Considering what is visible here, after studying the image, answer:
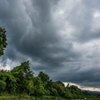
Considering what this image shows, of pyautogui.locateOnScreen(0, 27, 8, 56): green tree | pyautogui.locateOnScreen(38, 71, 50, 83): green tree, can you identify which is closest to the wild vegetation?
pyautogui.locateOnScreen(0, 27, 8, 56): green tree

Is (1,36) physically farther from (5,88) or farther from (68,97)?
(68,97)

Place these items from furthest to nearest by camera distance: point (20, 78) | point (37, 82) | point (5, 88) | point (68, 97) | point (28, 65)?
1. point (68, 97)
2. point (37, 82)
3. point (28, 65)
4. point (20, 78)
5. point (5, 88)

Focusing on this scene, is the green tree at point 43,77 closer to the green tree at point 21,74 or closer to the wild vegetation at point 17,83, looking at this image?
the wild vegetation at point 17,83

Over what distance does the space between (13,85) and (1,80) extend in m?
4.36

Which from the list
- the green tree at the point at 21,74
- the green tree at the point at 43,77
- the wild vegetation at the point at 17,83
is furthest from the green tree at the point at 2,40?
the green tree at the point at 43,77

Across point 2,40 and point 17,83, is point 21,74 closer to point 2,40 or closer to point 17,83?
point 17,83

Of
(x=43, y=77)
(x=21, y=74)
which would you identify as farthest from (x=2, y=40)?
(x=43, y=77)

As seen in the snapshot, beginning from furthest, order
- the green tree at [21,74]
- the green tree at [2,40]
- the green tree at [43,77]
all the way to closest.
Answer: the green tree at [43,77]
the green tree at [21,74]
the green tree at [2,40]

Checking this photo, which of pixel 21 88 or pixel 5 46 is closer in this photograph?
pixel 5 46

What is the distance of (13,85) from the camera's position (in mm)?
32188

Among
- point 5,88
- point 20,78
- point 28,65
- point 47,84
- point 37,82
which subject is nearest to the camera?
point 5,88

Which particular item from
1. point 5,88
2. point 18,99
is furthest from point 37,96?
point 5,88

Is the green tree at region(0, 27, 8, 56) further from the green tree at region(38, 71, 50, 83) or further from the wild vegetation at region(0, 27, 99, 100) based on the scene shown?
the green tree at region(38, 71, 50, 83)

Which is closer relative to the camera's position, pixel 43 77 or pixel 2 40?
pixel 2 40
